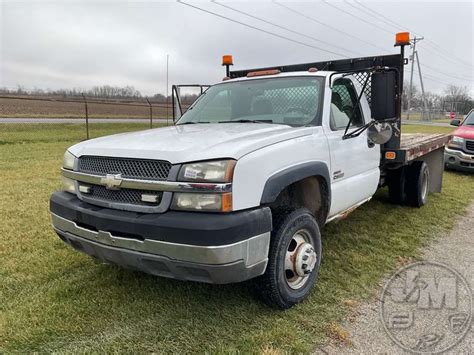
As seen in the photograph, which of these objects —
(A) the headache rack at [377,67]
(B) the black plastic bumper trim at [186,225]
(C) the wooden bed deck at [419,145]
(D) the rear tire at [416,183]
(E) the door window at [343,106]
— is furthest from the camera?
(D) the rear tire at [416,183]

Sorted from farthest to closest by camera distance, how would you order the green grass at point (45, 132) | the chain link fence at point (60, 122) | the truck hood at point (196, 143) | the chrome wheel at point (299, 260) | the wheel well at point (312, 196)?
the chain link fence at point (60, 122)
the green grass at point (45, 132)
the wheel well at point (312, 196)
the chrome wheel at point (299, 260)
the truck hood at point (196, 143)

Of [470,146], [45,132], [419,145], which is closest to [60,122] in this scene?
[45,132]

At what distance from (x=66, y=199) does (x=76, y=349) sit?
3.72ft

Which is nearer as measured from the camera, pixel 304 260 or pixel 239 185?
pixel 239 185

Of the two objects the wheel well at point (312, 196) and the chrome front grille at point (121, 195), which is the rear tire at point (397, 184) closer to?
the wheel well at point (312, 196)

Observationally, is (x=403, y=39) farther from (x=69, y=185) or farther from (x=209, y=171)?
(x=69, y=185)

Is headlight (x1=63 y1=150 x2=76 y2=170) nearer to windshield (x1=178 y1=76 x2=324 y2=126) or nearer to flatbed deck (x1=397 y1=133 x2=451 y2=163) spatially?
windshield (x1=178 y1=76 x2=324 y2=126)

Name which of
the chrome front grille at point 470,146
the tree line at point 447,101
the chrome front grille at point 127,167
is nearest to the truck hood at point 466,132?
the chrome front grille at point 470,146

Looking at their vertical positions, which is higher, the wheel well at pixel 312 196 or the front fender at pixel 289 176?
the front fender at pixel 289 176

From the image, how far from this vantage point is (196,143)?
2.68m

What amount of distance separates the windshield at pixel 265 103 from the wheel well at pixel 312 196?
535 millimetres

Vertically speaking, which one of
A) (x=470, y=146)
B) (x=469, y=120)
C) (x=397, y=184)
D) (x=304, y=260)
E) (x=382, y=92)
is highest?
(x=382, y=92)

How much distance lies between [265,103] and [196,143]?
57.4 inches

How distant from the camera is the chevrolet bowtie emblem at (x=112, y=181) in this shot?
2646 mm
